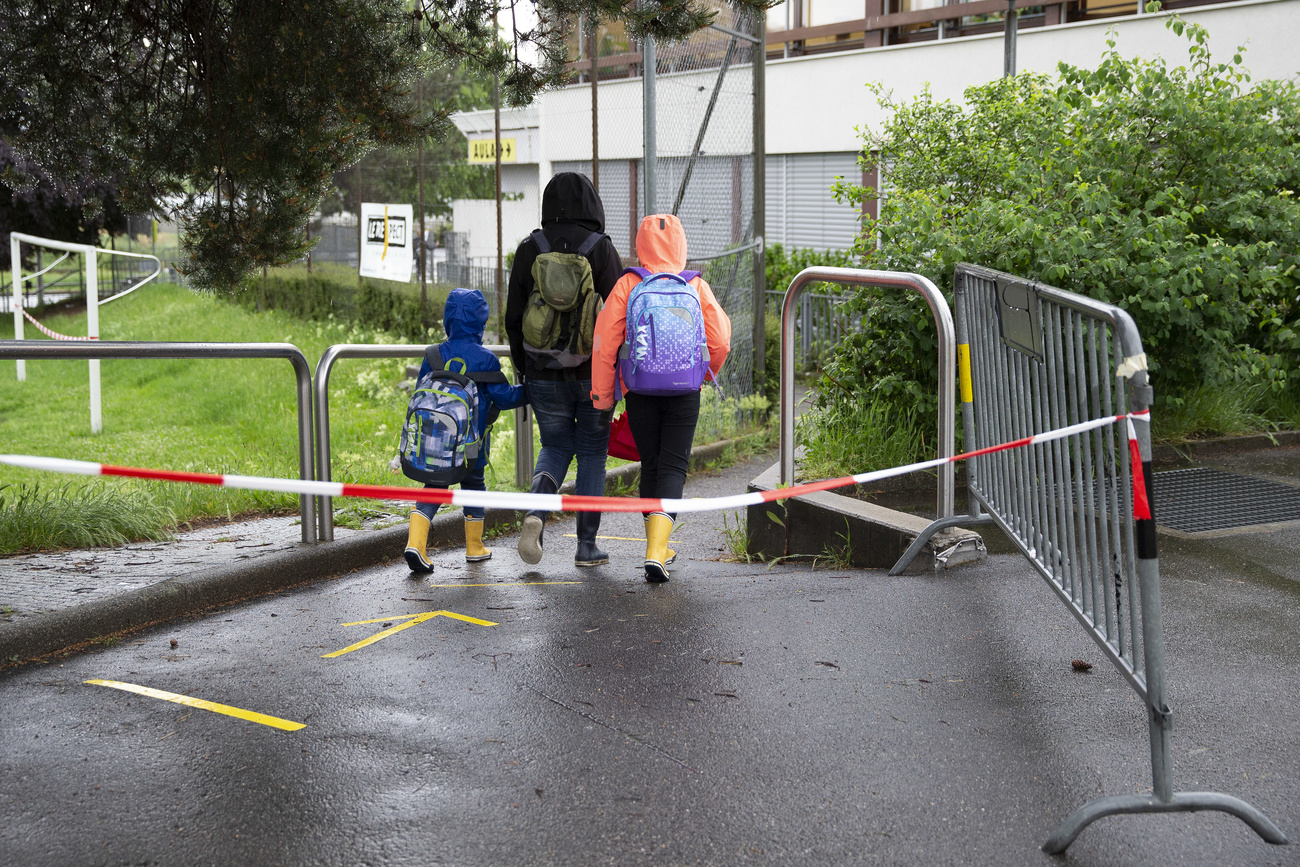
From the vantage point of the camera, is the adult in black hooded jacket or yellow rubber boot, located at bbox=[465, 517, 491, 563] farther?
yellow rubber boot, located at bbox=[465, 517, 491, 563]

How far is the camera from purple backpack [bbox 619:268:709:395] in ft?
16.0

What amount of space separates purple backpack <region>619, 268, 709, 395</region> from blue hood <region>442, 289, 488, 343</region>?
866 millimetres

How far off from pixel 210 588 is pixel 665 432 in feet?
6.96

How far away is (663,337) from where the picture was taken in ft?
16.0

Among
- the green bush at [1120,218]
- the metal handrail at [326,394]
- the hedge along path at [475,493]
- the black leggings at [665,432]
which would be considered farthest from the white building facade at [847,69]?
the hedge along path at [475,493]

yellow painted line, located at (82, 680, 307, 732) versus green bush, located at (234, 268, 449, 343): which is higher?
green bush, located at (234, 268, 449, 343)

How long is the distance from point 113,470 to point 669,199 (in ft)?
22.4

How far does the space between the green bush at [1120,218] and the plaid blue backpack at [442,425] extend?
2.47 m

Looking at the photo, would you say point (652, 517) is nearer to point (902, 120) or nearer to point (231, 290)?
point (231, 290)

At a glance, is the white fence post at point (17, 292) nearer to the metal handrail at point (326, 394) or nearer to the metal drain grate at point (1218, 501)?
the metal handrail at point (326, 394)

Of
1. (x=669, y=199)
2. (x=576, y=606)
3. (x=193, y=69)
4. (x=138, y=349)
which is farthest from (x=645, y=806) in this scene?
(x=669, y=199)

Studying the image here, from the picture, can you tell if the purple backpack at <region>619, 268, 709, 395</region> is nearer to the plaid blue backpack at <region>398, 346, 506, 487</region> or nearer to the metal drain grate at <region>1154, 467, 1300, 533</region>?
the plaid blue backpack at <region>398, 346, 506, 487</region>

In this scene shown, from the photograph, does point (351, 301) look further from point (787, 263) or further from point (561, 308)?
point (561, 308)

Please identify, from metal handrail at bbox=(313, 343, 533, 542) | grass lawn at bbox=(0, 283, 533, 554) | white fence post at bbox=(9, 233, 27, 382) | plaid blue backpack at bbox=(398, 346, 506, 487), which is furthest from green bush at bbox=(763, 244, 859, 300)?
plaid blue backpack at bbox=(398, 346, 506, 487)
